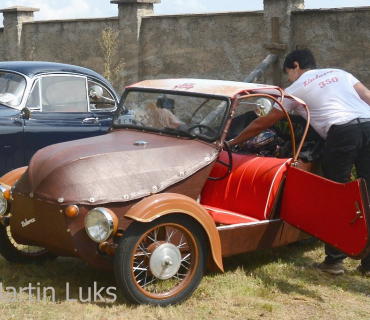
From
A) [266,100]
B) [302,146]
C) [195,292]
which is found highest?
[266,100]

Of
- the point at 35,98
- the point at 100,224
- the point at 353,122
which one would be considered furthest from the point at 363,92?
the point at 35,98

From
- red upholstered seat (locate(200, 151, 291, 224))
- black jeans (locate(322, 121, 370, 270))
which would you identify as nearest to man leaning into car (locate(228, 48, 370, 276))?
black jeans (locate(322, 121, 370, 270))

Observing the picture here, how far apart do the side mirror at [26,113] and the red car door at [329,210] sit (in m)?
3.60

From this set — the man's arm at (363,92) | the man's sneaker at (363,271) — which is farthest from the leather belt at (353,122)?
the man's sneaker at (363,271)

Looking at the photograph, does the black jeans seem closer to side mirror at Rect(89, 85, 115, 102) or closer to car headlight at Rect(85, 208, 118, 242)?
car headlight at Rect(85, 208, 118, 242)

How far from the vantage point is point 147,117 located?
19.9 feet

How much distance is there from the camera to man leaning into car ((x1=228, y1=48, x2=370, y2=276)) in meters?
5.84

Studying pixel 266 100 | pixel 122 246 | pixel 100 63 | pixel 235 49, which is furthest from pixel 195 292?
pixel 100 63

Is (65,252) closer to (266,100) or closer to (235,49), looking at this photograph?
(266,100)

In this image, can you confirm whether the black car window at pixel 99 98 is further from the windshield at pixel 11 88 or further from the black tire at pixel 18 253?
the black tire at pixel 18 253

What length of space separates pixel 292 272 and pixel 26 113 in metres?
3.75

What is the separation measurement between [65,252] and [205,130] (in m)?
1.47

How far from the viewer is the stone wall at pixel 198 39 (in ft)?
38.7

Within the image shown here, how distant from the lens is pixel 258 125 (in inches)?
232
